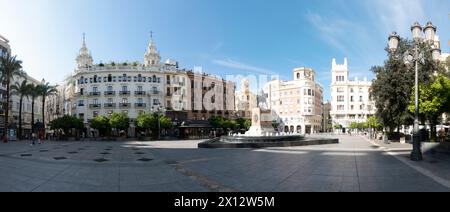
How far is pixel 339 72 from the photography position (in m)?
101

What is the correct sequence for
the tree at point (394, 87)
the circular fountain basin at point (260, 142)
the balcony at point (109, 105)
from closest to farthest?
the circular fountain basin at point (260, 142), the tree at point (394, 87), the balcony at point (109, 105)

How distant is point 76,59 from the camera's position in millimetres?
73125

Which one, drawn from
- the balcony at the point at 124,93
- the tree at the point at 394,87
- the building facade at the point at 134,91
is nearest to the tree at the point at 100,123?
the building facade at the point at 134,91

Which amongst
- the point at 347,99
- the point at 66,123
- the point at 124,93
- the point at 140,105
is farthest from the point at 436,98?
the point at 347,99

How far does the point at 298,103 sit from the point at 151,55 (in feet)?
163

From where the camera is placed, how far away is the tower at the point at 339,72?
3962 inches

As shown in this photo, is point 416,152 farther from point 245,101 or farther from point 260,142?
point 245,101

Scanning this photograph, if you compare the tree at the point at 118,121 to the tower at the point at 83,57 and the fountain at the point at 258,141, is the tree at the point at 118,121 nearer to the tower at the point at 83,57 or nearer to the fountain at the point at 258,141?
the fountain at the point at 258,141

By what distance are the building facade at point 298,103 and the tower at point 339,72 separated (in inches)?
308
